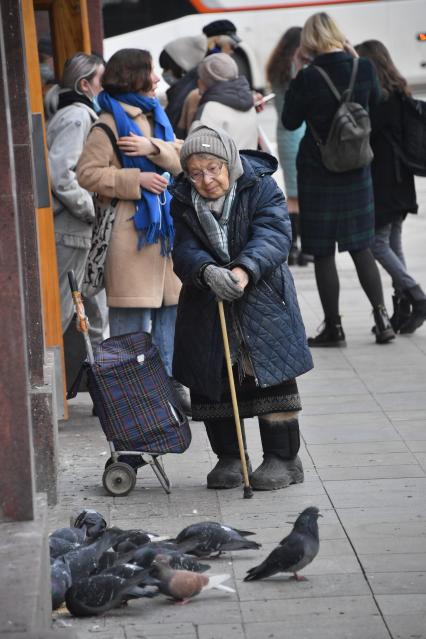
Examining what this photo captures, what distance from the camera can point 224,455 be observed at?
6289mm

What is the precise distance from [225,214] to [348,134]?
10.4 feet

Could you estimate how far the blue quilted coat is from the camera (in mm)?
5969

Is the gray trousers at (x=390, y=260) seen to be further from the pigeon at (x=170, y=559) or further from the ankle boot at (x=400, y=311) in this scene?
the pigeon at (x=170, y=559)

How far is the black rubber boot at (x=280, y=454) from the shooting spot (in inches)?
242

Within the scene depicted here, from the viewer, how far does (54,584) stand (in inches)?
182

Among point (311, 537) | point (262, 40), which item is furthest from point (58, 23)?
point (262, 40)

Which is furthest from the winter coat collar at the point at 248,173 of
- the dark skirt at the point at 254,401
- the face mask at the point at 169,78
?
the face mask at the point at 169,78

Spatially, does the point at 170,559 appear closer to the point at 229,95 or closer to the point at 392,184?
the point at 229,95

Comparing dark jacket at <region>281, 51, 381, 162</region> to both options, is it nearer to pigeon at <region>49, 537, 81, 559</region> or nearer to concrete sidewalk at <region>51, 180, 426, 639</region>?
concrete sidewalk at <region>51, 180, 426, 639</region>

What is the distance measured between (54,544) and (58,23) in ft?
17.3

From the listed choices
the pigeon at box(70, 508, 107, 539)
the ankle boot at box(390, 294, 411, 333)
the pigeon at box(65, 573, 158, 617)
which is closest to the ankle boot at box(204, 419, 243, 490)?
the pigeon at box(70, 508, 107, 539)

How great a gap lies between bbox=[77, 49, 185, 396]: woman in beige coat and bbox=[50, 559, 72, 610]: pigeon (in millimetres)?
2688

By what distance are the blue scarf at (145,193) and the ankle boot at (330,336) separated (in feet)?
8.48

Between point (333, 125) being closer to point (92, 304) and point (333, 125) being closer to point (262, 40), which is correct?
point (92, 304)
